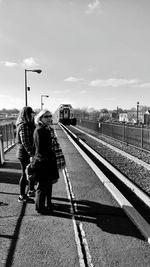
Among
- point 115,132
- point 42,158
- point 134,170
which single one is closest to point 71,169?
point 134,170

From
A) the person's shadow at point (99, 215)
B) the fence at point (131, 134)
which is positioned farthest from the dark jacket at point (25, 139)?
the fence at point (131, 134)

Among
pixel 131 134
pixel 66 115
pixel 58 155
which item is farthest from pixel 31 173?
pixel 66 115

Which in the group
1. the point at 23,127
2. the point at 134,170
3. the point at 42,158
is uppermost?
the point at 23,127

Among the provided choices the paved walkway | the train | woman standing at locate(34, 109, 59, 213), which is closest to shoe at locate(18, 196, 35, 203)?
the paved walkway

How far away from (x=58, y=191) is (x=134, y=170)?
396cm

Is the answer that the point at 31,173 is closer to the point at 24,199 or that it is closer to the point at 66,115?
the point at 24,199

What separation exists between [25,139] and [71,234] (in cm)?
206

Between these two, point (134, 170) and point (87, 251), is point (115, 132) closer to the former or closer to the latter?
point (134, 170)

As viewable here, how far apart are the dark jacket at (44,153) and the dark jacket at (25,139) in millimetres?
417

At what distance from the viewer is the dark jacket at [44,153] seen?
502 cm

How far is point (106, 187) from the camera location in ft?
23.4

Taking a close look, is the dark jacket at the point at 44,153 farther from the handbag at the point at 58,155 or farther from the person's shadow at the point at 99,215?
the person's shadow at the point at 99,215

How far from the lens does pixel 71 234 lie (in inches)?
171

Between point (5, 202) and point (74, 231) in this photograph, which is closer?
point (74, 231)
